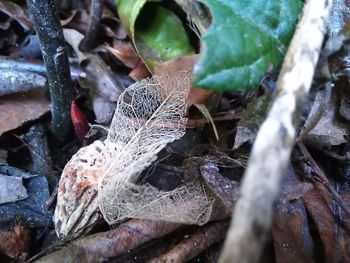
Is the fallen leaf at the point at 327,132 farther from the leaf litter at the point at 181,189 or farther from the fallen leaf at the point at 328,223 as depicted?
the fallen leaf at the point at 328,223

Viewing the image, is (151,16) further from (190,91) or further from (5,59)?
(5,59)

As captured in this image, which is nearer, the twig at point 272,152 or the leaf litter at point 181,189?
the twig at point 272,152

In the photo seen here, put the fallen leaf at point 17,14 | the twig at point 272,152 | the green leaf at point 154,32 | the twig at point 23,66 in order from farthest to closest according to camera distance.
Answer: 1. the fallen leaf at point 17,14
2. the twig at point 23,66
3. the green leaf at point 154,32
4. the twig at point 272,152

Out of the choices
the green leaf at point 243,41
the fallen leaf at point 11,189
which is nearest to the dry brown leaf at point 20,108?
the fallen leaf at point 11,189

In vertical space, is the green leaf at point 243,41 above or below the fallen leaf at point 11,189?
above

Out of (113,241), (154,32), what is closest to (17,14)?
(154,32)

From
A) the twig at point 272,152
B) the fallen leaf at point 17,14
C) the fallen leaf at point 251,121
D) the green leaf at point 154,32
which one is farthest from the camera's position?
the fallen leaf at point 17,14

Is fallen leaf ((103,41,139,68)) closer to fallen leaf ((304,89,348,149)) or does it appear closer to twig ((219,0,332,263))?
fallen leaf ((304,89,348,149))

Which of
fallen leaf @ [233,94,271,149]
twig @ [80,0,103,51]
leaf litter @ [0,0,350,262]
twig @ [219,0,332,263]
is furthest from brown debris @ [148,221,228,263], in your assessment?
twig @ [80,0,103,51]
